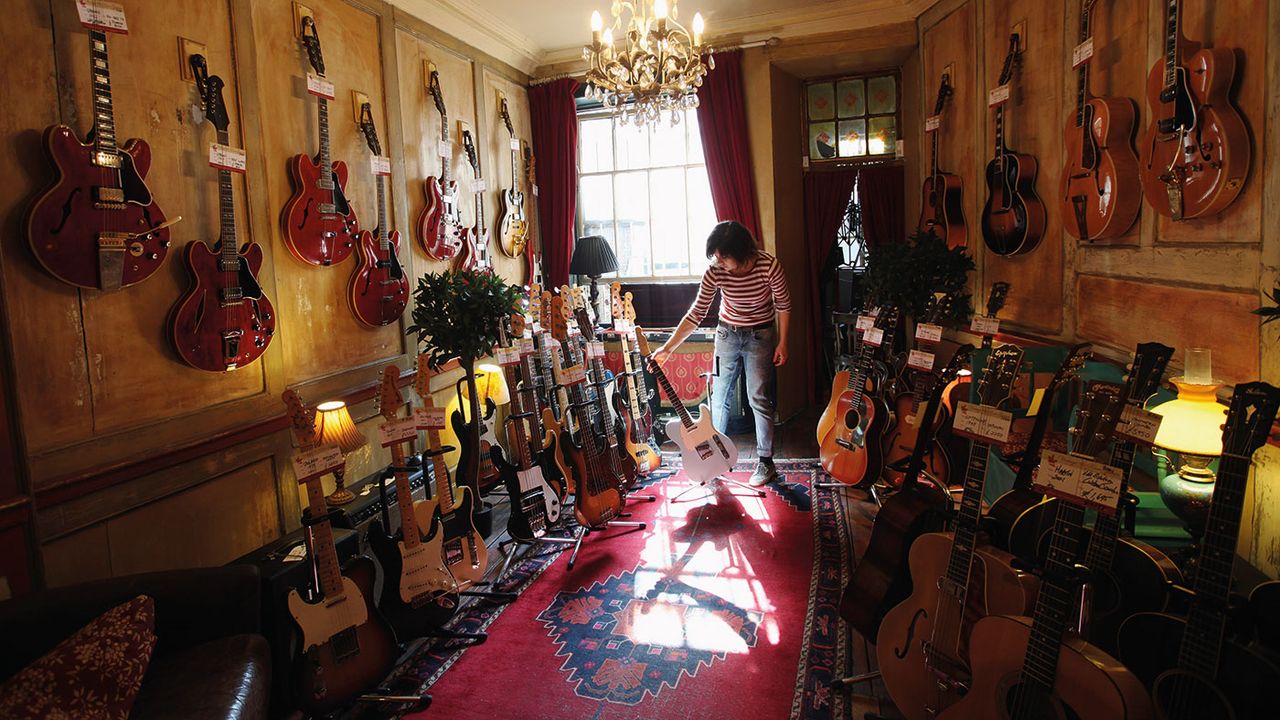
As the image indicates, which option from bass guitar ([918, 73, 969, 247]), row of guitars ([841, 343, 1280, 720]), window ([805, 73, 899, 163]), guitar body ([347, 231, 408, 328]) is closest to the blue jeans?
bass guitar ([918, 73, 969, 247])

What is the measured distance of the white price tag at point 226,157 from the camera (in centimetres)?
287

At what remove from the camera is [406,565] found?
8.95 feet

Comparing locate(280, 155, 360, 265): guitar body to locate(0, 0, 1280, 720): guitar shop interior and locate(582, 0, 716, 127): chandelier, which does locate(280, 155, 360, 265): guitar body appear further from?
locate(582, 0, 716, 127): chandelier

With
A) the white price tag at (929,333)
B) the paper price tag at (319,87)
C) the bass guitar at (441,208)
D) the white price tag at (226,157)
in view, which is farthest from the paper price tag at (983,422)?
the bass guitar at (441,208)

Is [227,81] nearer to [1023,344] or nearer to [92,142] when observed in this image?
[92,142]

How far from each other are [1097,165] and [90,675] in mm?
3848

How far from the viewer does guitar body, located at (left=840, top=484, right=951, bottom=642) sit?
2271 millimetres

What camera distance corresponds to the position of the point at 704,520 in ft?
13.2

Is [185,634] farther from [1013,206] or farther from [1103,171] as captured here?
[1013,206]

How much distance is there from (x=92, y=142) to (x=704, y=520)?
3.22 metres

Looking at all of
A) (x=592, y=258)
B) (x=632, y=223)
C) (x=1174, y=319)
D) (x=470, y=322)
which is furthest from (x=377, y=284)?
(x=1174, y=319)

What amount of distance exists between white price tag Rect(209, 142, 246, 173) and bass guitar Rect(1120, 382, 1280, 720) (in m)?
3.41

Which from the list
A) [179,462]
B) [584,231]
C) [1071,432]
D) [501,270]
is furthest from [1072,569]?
[584,231]

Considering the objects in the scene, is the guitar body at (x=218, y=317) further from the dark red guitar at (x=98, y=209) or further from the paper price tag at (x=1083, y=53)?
the paper price tag at (x=1083, y=53)
